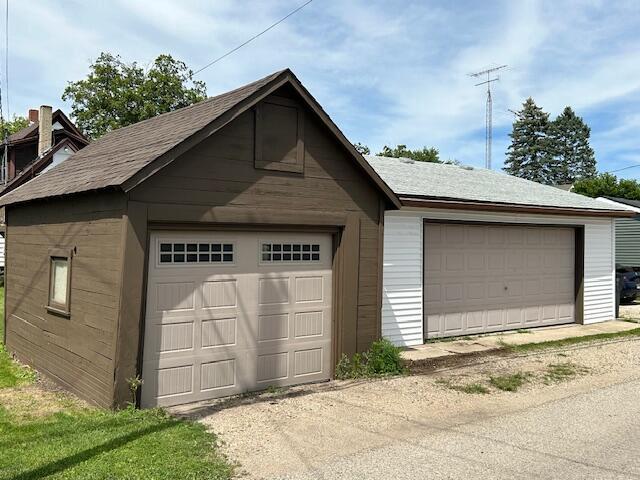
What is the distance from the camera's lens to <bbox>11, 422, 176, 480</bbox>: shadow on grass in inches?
183

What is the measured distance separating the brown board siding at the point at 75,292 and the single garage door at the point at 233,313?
0.47m

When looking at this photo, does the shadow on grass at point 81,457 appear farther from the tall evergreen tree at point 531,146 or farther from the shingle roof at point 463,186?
the tall evergreen tree at point 531,146

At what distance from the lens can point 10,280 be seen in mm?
10258

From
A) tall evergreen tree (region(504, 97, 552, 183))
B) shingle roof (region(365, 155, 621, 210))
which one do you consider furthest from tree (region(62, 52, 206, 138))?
tall evergreen tree (region(504, 97, 552, 183))

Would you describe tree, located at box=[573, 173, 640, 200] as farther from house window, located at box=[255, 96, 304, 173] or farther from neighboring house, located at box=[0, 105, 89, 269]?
house window, located at box=[255, 96, 304, 173]

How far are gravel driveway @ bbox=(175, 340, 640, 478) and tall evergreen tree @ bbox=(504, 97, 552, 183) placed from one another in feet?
208

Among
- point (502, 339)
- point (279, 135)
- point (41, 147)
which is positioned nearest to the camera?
point (279, 135)

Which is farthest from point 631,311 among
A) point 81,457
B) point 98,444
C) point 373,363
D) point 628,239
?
point 81,457

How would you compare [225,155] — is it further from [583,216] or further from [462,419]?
[583,216]

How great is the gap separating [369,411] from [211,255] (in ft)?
9.11

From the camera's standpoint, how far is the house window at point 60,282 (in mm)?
7559

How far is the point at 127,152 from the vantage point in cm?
779

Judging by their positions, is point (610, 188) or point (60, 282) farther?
point (610, 188)

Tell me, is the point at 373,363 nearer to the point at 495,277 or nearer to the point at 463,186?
the point at 495,277
